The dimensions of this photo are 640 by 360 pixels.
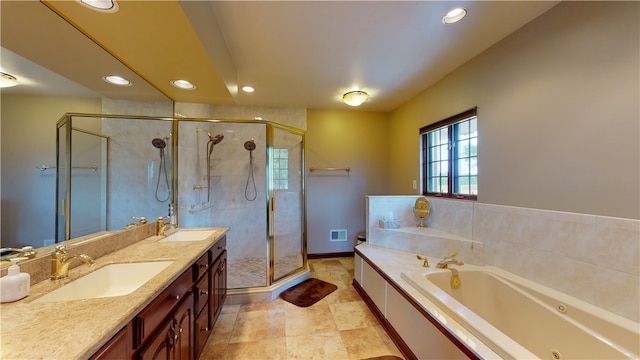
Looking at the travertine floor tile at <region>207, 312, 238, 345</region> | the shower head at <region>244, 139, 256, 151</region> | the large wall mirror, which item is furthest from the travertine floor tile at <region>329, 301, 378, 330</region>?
the shower head at <region>244, 139, 256, 151</region>

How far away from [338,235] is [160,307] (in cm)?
306

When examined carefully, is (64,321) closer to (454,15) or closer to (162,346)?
(162,346)

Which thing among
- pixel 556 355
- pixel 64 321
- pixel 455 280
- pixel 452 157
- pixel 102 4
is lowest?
pixel 556 355

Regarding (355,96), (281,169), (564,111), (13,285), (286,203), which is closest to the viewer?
(13,285)

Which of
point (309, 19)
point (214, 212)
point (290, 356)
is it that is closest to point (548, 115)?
point (309, 19)

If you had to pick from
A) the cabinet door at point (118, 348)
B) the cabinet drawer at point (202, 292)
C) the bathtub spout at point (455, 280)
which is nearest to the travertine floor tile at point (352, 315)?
the bathtub spout at point (455, 280)

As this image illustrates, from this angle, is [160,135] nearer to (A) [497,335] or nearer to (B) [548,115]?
(A) [497,335]

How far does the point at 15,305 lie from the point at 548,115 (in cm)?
304

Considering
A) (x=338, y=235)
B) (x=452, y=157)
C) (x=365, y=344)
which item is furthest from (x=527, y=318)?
(x=338, y=235)

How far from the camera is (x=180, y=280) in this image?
1.29 metres

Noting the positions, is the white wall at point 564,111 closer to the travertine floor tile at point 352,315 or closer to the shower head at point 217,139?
the travertine floor tile at point 352,315

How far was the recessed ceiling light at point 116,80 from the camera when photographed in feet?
5.25

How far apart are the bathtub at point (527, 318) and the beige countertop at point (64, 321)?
1.59 m

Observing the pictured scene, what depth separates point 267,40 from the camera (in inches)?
78.5
